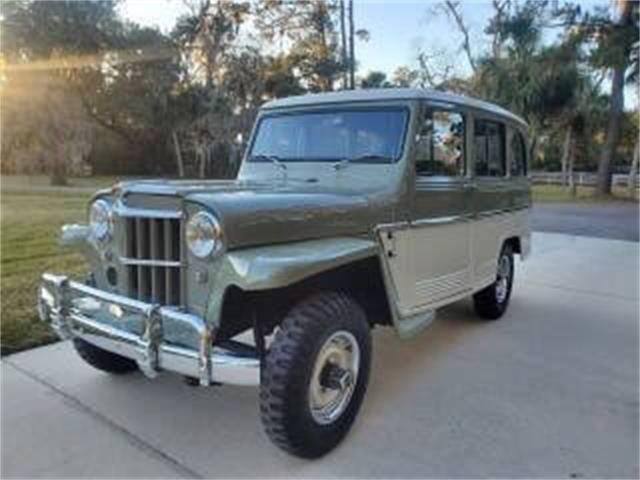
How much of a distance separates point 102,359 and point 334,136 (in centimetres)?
206

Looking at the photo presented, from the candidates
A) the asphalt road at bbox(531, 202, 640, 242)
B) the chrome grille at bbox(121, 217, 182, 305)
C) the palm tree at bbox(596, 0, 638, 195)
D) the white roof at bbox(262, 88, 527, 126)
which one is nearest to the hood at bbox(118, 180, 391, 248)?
the chrome grille at bbox(121, 217, 182, 305)

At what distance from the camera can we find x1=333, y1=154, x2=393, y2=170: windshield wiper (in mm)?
3973

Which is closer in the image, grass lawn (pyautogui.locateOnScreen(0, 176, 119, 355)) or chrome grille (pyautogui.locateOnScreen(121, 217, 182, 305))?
chrome grille (pyautogui.locateOnScreen(121, 217, 182, 305))

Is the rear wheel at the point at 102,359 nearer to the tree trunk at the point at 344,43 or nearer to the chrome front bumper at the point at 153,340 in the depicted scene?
the chrome front bumper at the point at 153,340

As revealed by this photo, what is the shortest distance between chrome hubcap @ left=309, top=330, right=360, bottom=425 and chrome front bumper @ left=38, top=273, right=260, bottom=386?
0.42 m

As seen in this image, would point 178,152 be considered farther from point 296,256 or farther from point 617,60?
point 296,256

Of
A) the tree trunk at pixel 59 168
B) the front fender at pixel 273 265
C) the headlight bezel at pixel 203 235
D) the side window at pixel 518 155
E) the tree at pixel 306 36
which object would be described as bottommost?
the front fender at pixel 273 265

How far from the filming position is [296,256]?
3010 millimetres

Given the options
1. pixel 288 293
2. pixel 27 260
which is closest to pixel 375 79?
pixel 27 260

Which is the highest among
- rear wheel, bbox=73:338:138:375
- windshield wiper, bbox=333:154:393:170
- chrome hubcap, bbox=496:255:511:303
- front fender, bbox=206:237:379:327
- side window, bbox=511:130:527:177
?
side window, bbox=511:130:527:177

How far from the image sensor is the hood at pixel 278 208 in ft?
9.84

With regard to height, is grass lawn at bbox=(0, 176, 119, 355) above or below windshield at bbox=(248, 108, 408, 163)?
below

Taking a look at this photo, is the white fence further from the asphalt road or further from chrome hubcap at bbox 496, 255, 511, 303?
chrome hubcap at bbox 496, 255, 511, 303

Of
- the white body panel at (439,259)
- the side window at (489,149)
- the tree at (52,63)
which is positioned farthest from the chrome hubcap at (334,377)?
the tree at (52,63)
